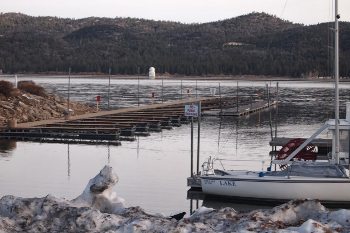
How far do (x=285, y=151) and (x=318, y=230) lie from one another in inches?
563

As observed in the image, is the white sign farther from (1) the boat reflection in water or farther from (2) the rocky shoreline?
(2) the rocky shoreline

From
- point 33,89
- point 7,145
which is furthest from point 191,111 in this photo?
point 33,89

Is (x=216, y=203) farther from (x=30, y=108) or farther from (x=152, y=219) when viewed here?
(x=30, y=108)

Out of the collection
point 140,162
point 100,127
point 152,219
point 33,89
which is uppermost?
point 33,89

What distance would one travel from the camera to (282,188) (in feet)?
63.9

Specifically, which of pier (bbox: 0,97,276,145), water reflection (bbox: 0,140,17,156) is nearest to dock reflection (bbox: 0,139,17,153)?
water reflection (bbox: 0,140,17,156)

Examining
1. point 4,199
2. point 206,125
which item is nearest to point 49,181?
point 4,199

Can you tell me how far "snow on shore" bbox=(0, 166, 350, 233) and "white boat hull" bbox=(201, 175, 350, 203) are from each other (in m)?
6.09

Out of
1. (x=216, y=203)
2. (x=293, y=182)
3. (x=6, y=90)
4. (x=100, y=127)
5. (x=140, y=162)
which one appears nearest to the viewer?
(x=293, y=182)

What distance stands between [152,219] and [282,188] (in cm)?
767

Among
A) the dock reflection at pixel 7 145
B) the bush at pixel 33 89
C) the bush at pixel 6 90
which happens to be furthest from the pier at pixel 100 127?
the bush at pixel 33 89

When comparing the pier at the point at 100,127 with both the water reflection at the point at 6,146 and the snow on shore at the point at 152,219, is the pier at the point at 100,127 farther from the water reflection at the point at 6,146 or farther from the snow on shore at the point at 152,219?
the snow on shore at the point at 152,219

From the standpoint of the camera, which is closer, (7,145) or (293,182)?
(293,182)

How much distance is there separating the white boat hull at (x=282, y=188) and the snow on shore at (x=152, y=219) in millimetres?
6085
